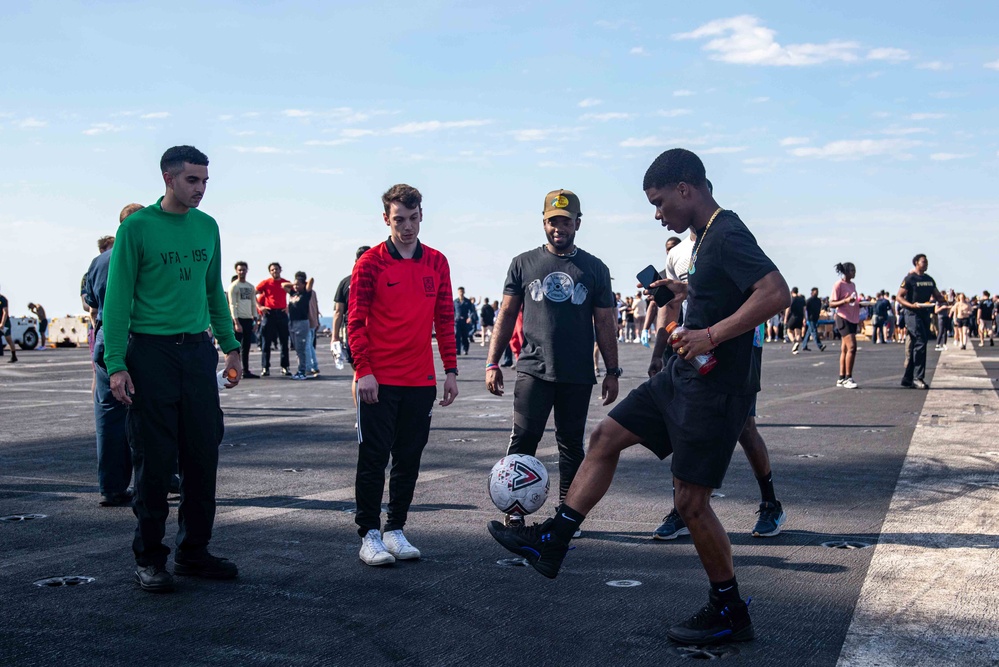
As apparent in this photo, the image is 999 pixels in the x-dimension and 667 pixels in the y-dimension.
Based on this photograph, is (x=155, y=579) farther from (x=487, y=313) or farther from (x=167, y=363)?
(x=487, y=313)

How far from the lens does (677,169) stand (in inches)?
157

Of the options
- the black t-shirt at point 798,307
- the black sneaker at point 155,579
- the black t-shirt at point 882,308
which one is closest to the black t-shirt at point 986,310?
the black t-shirt at point 882,308

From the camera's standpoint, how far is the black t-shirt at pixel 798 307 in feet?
125

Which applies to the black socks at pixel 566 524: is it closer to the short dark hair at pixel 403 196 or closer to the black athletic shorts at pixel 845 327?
the short dark hair at pixel 403 196

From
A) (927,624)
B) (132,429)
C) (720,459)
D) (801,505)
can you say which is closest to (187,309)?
(132,429)

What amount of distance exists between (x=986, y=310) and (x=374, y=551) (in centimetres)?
4717

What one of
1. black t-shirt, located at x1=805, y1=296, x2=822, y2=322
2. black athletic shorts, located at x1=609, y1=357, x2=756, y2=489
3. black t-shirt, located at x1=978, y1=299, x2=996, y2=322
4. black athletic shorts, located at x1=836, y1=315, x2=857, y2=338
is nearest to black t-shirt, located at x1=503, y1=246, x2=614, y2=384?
black athletic shorts, located at x1=609, y1=357, x2=756, y2=489

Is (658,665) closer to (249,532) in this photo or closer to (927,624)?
(927,624)

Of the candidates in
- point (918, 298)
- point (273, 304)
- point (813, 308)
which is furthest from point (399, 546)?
point (813, 308)

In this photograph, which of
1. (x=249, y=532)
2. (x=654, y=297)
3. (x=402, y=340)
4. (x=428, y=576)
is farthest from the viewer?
(x=249, y=532)

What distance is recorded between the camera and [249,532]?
570 cm

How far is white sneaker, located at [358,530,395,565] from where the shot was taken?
4.89 m

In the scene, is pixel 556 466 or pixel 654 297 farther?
pixel 556 466

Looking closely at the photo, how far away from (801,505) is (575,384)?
1.90m
